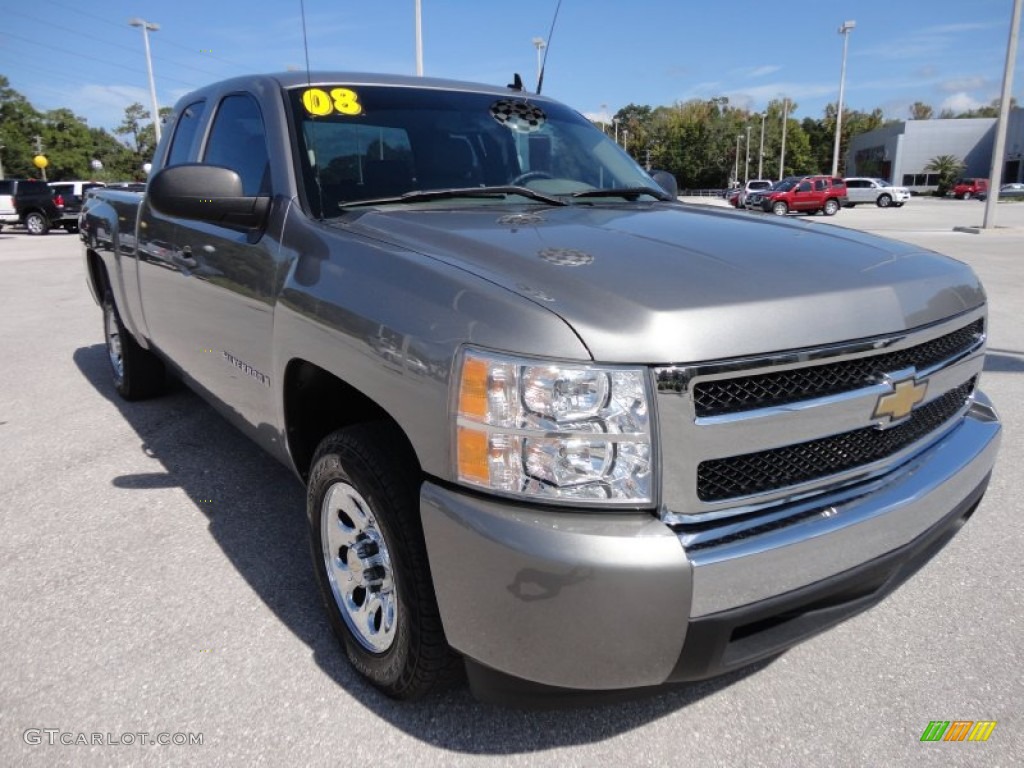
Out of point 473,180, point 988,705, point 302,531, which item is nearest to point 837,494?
point 988,705

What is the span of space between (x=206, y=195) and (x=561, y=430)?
5.37 ft

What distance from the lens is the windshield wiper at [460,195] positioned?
263 cm

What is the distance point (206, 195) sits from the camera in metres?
2.54

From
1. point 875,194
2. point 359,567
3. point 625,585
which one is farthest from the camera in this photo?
point 875,194

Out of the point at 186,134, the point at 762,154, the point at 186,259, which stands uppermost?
the point at 762,154

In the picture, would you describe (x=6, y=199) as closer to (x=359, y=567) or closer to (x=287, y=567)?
(x=287, y=567)

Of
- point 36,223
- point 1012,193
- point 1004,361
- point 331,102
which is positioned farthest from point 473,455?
point 1012,193

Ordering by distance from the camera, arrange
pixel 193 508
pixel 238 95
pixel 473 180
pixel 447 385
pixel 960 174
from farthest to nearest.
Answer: pixel 960 174 < pixel 193 508 < pixel 238 95 < pixel 473 180 < pixel 447 385

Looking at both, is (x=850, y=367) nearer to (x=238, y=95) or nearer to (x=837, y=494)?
(x=837, y=494)

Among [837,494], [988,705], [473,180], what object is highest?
[473,180]

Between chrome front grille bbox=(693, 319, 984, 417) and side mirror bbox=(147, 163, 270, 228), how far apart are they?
173 cm

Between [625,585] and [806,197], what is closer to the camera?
[625,585]

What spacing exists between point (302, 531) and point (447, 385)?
1909 mm

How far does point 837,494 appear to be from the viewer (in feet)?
6.17
